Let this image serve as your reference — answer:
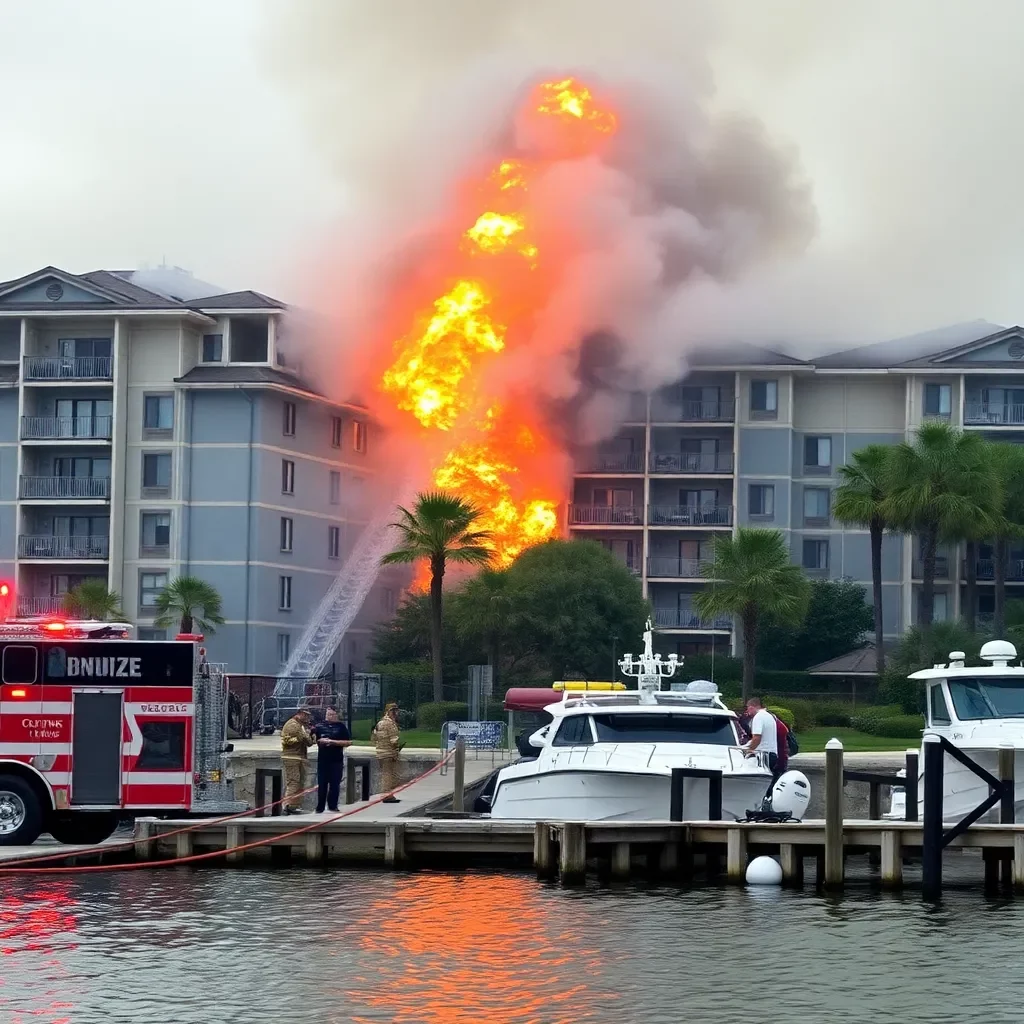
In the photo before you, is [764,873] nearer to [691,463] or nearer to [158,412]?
[158,412]

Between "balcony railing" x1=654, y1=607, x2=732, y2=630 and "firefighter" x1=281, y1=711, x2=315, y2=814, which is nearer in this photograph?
"firefighter" x1=281, y1=711, x2=315, y2=814

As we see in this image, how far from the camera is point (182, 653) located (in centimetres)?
3238

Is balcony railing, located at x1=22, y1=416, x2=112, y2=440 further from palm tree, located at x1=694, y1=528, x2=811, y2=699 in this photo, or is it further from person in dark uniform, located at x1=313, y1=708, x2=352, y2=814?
person in dark uniform, located at x1=313, y1=708, x2=352, y2=814

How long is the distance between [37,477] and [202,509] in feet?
23.9

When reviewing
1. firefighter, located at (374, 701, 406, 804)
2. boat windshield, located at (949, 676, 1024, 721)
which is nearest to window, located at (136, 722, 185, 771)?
firefighter, located at (374, 701, 406, 804)

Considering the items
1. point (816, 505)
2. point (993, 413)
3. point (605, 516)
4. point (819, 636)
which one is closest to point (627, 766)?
point (819, 636)

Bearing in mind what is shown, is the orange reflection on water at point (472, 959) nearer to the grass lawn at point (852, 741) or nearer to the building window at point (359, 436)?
the grass lawn at point (852, 741)

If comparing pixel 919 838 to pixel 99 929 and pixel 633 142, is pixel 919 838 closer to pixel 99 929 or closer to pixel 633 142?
pixel 99 929

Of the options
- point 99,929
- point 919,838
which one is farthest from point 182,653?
point 919,838

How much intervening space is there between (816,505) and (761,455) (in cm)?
359

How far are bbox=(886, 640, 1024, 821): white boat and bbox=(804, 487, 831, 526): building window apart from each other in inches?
2353

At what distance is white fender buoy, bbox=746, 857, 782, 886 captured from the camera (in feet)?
97.6

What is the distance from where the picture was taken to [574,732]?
33.5 metres

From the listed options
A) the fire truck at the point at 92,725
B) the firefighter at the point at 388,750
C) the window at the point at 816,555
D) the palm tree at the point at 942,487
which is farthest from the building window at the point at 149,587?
the fire truck at the point at 92,725
